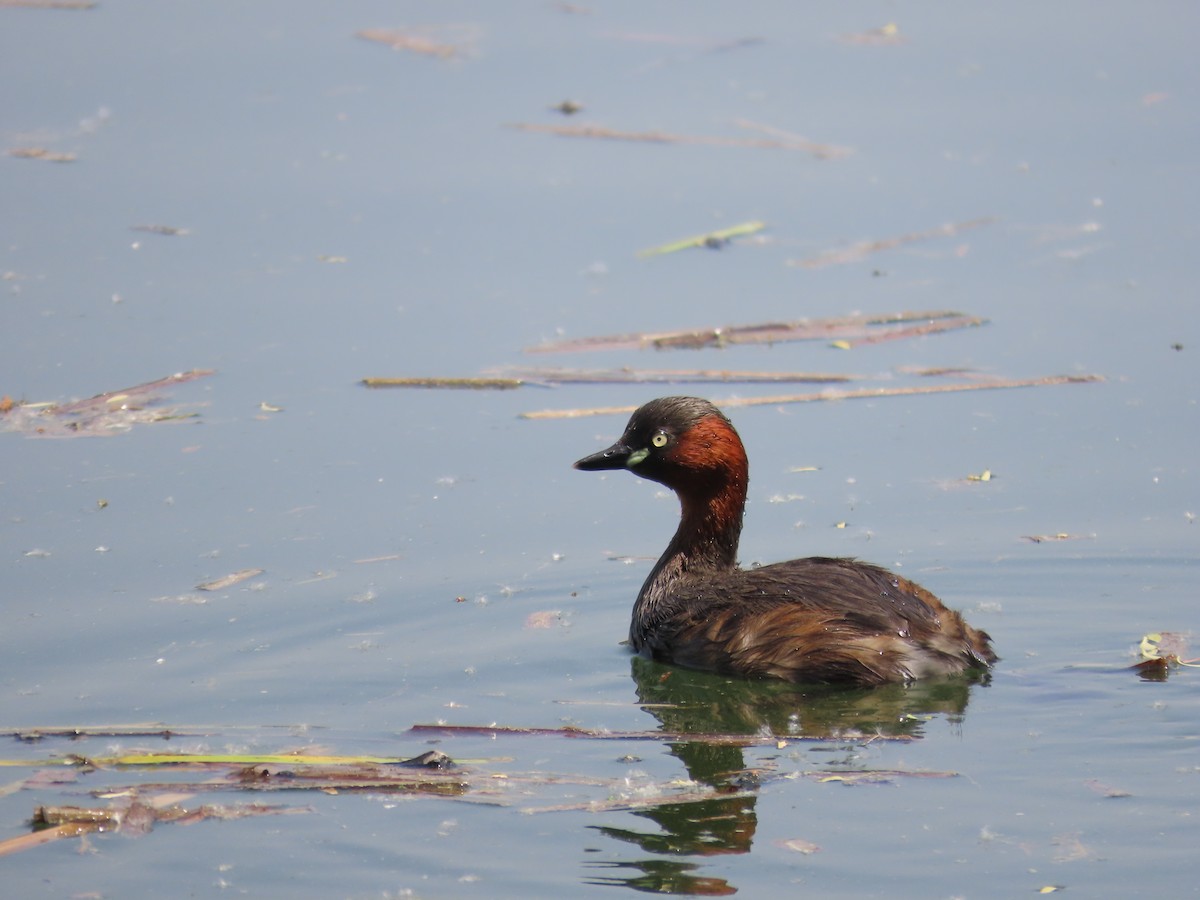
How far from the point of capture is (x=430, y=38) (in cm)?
1528

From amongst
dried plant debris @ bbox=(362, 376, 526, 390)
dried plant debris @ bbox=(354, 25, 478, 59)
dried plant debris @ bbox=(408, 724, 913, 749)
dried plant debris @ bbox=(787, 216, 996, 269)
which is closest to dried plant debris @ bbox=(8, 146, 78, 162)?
dried plant debris @ bbox=(354, 25, 478, 59)

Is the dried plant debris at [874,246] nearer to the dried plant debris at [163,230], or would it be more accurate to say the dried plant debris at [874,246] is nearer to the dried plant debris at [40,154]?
the dried plant debris at [163,230]

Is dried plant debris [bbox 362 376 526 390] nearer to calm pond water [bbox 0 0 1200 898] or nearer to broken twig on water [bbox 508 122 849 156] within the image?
calm pond water [bbox 0 0 1200 898]

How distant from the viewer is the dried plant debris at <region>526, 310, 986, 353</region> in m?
10.5

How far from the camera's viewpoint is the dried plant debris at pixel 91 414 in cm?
950

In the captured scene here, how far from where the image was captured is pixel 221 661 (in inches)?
288

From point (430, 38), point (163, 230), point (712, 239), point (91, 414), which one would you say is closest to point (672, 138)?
point (712, 239)

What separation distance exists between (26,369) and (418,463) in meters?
2.31

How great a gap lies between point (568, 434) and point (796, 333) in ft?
5.53

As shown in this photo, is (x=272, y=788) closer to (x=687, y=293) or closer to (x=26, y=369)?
(x=26, y=369)

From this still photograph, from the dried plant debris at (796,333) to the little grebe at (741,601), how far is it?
2270 millimetres

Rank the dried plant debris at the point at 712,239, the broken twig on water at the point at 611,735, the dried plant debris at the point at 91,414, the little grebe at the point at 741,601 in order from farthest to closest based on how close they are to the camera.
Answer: the dried plant debris at the point at 712,239 → the dried plant debris at the point at 91,414 → the little grebe at the point at 741,601 → the broken twig on water at the point at 611,735

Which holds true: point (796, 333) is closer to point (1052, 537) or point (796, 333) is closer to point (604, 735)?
point (1052, 537)

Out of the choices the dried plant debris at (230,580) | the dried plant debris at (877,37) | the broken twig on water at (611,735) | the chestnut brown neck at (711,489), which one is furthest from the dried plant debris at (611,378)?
the dried plant debris at (877,37)
